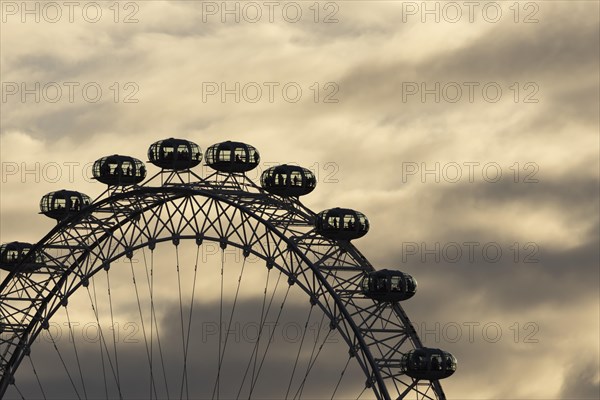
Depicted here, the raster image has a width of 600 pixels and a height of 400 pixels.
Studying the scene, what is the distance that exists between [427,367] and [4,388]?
88.3 feet

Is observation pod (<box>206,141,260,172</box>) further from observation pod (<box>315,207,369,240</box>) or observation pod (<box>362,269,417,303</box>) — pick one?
observation pod (<box>362,269,417,303</box>)

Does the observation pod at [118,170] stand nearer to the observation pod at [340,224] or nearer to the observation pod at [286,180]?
the observation pod at [286,180]

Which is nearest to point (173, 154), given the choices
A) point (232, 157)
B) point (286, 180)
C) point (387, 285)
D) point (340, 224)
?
point (232, 157)

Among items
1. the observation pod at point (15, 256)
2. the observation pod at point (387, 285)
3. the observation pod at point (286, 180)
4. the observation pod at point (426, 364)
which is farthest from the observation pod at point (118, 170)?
the observation pod at point (426, 364)

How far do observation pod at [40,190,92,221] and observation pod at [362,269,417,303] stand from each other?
62.6 ft

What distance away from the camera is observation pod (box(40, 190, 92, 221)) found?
109375mm

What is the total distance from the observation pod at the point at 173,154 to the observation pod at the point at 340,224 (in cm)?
727

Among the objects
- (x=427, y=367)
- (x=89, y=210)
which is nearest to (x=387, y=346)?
(x=427, y=367)

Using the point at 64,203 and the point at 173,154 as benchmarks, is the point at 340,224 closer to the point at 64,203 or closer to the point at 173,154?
the point at 173,154

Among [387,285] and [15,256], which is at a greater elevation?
[15,256]

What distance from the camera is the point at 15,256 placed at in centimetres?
11250

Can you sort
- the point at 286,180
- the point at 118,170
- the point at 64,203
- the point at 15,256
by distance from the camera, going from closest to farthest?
the point at 286,180, the point at 118,170, the point at 64,203, the point at 15,256

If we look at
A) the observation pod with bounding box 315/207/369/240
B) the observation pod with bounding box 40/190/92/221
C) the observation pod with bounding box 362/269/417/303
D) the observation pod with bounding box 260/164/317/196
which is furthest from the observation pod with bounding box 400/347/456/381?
the observation pod with bounding box 40/190/92/221

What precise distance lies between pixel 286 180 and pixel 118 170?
10.4m
